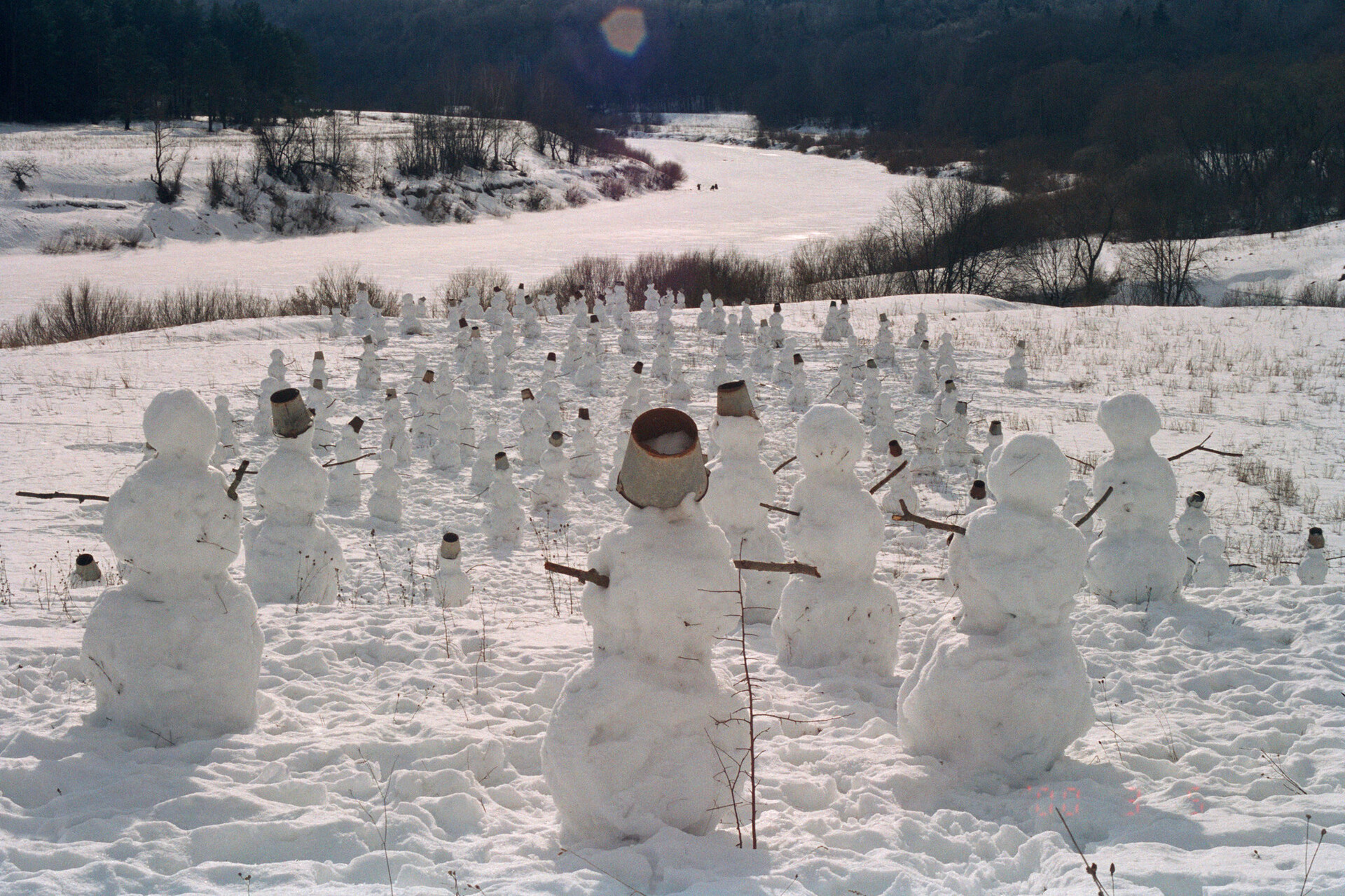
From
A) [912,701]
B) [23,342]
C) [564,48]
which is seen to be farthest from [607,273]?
[564,48]

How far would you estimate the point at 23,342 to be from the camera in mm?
17672

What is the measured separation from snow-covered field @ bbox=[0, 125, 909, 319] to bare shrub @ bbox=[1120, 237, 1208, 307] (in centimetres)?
1196

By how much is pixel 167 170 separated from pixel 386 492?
35.9 metres

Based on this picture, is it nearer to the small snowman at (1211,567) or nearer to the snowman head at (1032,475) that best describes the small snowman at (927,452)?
the small snowman at (1211,567)

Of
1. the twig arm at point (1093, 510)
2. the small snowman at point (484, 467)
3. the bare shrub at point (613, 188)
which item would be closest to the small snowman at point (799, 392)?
the small snowman at point (484, 467)

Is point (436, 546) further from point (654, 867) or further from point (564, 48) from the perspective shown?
point (564, 48)

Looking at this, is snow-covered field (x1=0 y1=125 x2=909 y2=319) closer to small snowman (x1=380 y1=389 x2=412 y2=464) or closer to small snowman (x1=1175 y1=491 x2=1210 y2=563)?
small snowman (x1=380 y1=389 x2=412 y2=464)

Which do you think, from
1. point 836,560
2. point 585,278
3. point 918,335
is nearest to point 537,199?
point 585,278

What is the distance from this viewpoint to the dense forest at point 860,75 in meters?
43.3

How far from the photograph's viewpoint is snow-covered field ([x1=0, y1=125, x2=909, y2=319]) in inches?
1130

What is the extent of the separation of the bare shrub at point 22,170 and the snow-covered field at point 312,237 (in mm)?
343

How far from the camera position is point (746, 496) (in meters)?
6.92

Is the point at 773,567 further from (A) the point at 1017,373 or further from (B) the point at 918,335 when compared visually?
(B) the point at 918,335

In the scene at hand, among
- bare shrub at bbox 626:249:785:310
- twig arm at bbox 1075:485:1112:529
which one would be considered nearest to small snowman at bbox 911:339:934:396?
twig arm at bbox 1075:485:1112:529
